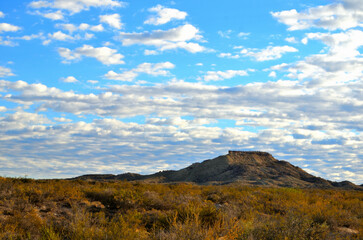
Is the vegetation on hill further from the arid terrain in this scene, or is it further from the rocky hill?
the rocky hill

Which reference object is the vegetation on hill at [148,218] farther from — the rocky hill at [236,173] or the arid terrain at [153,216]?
the rocky hill at [236,173]

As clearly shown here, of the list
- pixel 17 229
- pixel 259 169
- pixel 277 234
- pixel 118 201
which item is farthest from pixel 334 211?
pixel 259 169

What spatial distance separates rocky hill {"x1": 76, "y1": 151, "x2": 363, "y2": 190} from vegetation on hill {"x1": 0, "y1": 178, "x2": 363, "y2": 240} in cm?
5944

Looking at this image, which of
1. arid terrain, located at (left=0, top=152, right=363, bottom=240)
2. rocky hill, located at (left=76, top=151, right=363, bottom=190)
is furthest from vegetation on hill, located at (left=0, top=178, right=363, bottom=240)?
rocky hill, located at (left=76, top=151, right=363, bottom=190)

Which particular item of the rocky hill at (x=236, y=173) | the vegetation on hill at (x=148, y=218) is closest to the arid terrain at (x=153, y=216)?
the vegetation on hill at (x=148, y=218)

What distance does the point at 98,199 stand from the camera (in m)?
14.9

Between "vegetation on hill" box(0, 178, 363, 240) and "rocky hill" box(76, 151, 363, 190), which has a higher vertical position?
"rocky hill" box(76, 151, 363, 190)

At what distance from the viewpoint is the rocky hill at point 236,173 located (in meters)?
76.4

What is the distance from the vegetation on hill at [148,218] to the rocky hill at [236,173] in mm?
59439

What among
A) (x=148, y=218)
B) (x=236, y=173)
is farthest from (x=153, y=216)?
(x=236, y=173)

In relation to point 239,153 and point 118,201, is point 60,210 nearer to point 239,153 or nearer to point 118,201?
point 118,201

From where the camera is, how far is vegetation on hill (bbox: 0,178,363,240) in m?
7.95

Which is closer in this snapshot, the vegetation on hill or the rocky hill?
the vegetation on hill

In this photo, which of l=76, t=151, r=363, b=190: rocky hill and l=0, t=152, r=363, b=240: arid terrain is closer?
l=0, t=152, r=363, b=240: arid terrain
